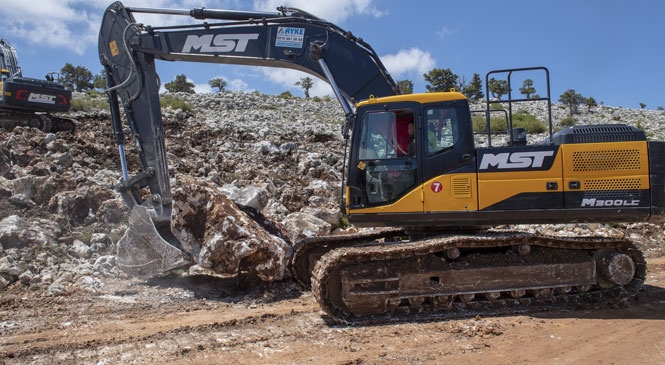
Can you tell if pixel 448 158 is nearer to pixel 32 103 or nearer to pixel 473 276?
pixel 473 276

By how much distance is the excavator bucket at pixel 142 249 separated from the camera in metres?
7.18

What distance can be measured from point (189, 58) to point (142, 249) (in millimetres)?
2616

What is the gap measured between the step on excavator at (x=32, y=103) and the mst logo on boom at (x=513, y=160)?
13783 mm

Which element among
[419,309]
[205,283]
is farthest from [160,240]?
[419,309]

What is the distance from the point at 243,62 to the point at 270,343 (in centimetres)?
386

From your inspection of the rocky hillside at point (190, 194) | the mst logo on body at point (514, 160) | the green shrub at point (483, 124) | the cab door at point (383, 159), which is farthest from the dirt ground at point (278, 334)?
the green shrub at point (483, 124)

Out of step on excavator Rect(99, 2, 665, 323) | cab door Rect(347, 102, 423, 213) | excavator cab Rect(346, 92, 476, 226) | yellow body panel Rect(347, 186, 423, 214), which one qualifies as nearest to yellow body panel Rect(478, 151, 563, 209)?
step on excavator Rect(99, 2, 665, 323)

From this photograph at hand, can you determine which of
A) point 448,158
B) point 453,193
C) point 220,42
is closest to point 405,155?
point 448,158

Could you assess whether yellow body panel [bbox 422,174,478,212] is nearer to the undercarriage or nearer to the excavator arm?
the excavator arm

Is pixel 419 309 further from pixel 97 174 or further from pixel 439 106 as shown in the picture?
pixel 97 174

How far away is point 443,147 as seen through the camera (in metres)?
6.12

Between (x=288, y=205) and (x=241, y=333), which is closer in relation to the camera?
(x=241, y=333)

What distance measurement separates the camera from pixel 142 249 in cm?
728

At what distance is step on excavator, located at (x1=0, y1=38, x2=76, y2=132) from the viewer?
52.2 ft
